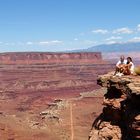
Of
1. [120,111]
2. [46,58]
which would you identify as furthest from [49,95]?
[120,111]

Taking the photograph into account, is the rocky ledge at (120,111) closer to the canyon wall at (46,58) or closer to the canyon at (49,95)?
the canyon at (49,95)

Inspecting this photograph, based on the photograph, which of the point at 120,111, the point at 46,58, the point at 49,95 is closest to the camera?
the point at 120,111

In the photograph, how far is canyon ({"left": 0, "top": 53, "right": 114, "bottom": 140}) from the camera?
47062 mm

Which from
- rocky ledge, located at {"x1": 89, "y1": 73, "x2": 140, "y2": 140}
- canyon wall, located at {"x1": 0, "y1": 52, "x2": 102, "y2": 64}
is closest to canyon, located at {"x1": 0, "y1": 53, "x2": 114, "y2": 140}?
canyon wall, located at {"x1": 0, "y1": 52, "x2": 102, "y2": 64}

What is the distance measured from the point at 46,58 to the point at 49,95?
5379 cm

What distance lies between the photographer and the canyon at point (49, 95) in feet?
154

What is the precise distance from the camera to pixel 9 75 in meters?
124

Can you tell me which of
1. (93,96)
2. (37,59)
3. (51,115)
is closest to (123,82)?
(51,115)

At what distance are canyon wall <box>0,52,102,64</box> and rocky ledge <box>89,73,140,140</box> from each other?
12490 cm

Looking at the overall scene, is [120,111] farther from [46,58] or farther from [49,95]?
[46,58]

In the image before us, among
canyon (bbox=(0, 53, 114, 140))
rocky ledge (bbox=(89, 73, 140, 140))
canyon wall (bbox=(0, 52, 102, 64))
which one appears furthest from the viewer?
canyon wall (bbox=(0, 52, 102, 64))

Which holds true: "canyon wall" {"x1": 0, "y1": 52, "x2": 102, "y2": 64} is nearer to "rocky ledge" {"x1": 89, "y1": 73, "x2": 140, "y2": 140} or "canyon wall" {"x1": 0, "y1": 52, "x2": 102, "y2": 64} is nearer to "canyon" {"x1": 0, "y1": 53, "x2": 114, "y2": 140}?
"canyon" {"x1": 0, "y1": 53, "x2": 114, "y2": 140}

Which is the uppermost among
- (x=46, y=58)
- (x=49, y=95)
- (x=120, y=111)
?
(x=120, y=111)

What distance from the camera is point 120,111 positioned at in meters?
16.2
